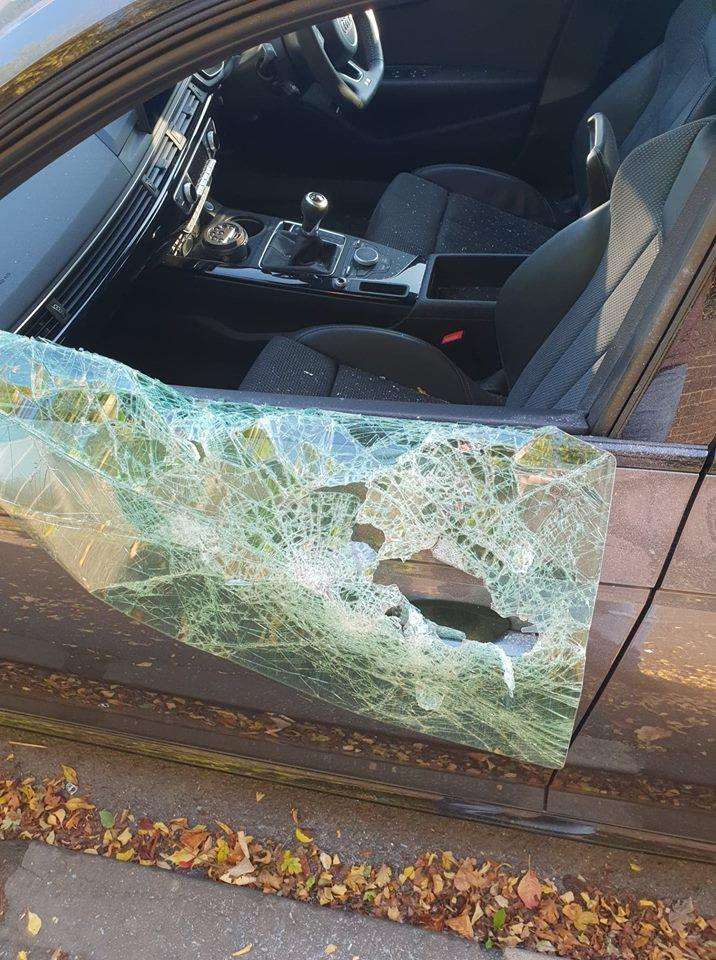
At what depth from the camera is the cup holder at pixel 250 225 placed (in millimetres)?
2861

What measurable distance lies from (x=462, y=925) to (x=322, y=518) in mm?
1016

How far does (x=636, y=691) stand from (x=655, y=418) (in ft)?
1.44

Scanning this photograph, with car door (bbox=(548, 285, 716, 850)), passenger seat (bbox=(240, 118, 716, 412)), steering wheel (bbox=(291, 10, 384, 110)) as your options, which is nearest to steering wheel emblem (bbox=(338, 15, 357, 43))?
steering wheel (bbox=(291, 10, 384, 110))

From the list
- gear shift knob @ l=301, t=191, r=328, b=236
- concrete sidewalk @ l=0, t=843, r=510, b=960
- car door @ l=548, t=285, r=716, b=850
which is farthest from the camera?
gear shift knob @ l=301, t=191, r=328, b=236

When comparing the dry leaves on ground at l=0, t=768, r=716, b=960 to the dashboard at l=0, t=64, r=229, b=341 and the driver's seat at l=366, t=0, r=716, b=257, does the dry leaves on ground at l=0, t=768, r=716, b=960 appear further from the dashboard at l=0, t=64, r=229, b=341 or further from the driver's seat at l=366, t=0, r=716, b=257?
the driver's seat at l=366, t=0, r=716, b=257

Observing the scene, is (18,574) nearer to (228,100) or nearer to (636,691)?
(636,691)

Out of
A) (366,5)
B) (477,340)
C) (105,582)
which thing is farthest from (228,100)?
(105,582)

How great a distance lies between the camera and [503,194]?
3.04m

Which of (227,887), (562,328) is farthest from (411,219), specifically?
(227,887)

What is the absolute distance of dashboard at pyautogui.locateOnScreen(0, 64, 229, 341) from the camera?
1.86 m

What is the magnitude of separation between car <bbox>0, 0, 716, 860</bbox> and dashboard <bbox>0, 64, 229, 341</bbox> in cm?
1

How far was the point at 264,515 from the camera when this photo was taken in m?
1.17

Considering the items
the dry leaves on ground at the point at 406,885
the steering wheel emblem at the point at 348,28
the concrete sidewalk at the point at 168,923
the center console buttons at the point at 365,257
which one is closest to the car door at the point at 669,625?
the dry leaves on ground at the point at 406,885

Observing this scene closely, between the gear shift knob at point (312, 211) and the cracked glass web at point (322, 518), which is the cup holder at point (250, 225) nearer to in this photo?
the gear shift knob at point (312, 211)
